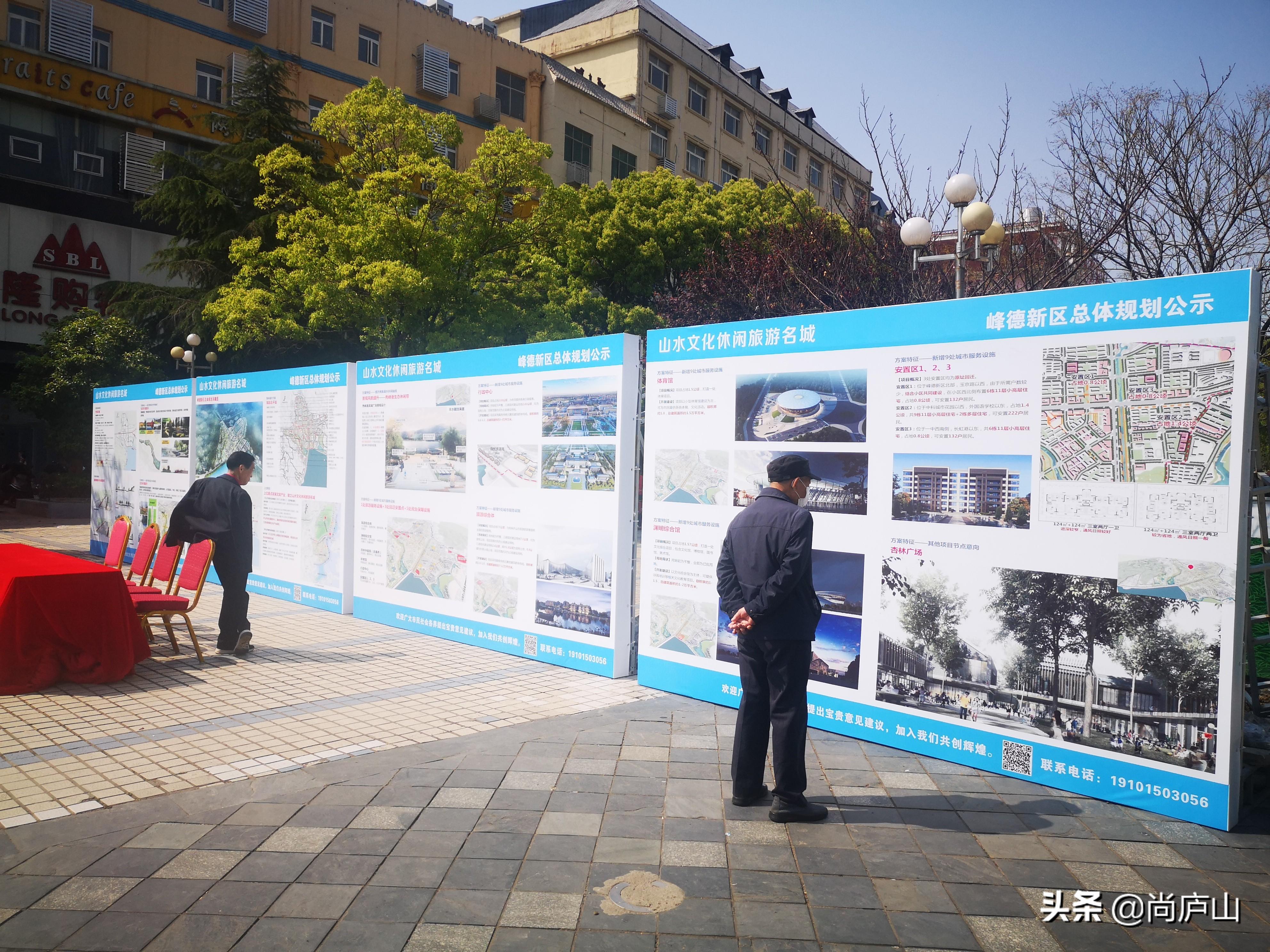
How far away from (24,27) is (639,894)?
104ft

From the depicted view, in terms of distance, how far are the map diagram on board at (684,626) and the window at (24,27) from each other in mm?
28361

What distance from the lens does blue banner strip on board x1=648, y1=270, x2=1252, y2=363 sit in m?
4.76

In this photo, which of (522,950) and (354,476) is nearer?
(522,950)

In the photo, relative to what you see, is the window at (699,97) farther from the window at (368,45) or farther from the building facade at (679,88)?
the window at (368,45)

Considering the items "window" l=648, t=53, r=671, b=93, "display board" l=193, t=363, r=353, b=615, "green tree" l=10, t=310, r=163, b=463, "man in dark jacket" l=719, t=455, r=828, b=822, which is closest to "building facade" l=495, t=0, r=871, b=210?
"window" l=648, t=53, r=671, b=93

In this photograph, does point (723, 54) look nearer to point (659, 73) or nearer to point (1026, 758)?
point (659, 73)

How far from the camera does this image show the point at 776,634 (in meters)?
4.65

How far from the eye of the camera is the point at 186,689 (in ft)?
23.9

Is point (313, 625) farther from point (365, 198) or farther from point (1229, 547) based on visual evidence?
point (365, 198)

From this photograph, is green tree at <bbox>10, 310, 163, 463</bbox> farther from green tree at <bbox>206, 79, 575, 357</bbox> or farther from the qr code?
the qr code

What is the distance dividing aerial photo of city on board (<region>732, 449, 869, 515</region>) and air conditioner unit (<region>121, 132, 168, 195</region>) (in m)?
27.0

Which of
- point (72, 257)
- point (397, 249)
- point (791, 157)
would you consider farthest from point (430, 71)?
point (791, 157)

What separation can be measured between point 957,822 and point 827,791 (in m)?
0.72

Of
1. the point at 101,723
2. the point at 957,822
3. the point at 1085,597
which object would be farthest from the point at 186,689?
the point at 1085,597
